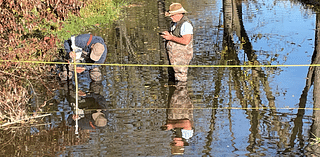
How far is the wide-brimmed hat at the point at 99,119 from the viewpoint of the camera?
7.41 m

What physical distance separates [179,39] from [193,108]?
1.52 m

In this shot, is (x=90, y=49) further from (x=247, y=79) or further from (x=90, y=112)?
(x=247, y=79)

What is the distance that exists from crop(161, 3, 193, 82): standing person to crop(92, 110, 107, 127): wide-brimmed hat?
77.9 inches

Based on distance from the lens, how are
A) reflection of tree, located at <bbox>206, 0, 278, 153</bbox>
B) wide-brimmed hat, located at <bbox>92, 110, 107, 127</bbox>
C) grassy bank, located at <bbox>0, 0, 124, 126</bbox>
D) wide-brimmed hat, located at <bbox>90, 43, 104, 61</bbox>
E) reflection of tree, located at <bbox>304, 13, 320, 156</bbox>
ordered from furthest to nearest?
wide-brimmed hat, located at <bbox>90, 43, 104, 61</bbox>
reflection of tree, located at <bbox>206, 0, 278, 153</bbox>
wide-brimmed hat, located at <bbox>92, 110, 107, 127</bbox>
grassy bank, located at <bbox>0, 0, 124, 126</bbox>
reflection of tree, located at <bbox>304, 13, 320, 156</bbox>

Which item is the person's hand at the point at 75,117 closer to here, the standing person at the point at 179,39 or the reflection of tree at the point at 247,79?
the reflection of tree at the point at 247,79

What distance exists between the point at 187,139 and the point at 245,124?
1.09m

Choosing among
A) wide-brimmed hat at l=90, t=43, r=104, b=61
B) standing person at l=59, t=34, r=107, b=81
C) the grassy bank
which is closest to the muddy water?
standing person at l=59, t=34, r=107, b=81

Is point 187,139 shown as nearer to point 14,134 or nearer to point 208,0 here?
point 14,134

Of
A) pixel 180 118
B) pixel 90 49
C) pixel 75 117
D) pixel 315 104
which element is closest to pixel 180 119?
pixel 180 118

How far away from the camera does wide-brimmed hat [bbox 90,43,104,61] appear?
9445 mm

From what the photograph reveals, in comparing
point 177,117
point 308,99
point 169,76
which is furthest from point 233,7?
point 177,117

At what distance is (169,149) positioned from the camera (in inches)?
250

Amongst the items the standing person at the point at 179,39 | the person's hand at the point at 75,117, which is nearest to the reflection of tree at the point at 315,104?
the standing person at the point at 179,39

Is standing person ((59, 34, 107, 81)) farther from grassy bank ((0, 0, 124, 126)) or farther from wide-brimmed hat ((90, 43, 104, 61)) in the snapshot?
grassy bank ((0, 0, 124, 126))
